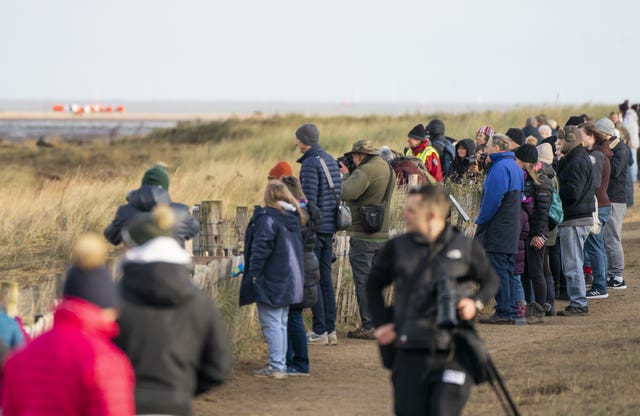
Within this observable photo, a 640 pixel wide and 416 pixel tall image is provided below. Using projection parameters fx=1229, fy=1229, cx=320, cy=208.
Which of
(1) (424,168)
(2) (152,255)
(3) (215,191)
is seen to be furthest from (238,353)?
(3) (215,191)

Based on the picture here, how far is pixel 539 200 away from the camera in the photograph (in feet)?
39.6

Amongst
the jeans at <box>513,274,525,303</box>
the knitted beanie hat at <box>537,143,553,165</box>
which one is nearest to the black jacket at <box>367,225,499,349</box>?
the jeans at <box>513,274,525,303</box>

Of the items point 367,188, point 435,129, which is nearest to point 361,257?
point 367,188

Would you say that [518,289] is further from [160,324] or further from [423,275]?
[160,324]

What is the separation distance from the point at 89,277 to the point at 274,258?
15.5ft

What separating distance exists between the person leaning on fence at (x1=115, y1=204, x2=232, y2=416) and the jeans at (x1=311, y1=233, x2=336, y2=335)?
18.6 feet

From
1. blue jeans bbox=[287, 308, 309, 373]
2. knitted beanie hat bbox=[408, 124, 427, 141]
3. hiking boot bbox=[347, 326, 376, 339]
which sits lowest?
hiking boot bbox=[347, 326, 376, 339]

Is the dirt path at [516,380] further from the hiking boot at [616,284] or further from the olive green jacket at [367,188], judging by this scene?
the hiking boot at [616,284]

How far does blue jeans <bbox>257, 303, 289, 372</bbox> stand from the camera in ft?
31.2

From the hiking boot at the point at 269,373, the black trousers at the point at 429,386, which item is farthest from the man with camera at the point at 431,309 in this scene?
the hiking boot at the point at 269,373

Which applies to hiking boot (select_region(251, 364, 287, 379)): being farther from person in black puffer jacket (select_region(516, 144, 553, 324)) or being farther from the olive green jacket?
person in black puffer jacket (select_region(516, 144, 553, 324))

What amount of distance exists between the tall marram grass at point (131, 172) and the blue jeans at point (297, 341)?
2.34 feet

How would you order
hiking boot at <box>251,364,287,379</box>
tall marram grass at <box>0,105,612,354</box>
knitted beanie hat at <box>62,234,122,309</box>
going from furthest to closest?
tall marram grass at <box>0,105,612,354</box> < hiking boot at <box>251,364,287,379</box> < knitted beanie hat at <box>62,234,122,309</box>

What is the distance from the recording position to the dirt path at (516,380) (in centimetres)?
844
